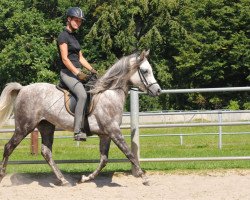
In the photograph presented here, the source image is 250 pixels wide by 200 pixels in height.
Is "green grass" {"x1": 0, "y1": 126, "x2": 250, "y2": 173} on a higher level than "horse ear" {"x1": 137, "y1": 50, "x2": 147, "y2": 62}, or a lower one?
lower

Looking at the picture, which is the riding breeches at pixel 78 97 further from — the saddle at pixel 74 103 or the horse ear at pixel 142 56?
the horse ear at pixel 142 56

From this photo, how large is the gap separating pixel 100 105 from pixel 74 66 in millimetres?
699

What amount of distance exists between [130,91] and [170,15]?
38612 mm

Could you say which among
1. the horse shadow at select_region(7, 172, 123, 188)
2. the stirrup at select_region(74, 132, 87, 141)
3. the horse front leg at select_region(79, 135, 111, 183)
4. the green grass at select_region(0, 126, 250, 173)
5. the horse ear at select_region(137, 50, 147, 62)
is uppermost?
the horse ear at select_region(137, 50, 147, 62)

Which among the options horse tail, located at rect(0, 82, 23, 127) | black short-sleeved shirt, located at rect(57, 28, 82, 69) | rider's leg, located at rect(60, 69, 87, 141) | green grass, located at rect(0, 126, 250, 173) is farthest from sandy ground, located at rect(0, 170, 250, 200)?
black short-sleeved shirt, located at rect(57, 28, 82, 69)

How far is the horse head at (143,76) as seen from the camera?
9641mm

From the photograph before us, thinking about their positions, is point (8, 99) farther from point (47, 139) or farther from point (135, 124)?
point (135, 124)

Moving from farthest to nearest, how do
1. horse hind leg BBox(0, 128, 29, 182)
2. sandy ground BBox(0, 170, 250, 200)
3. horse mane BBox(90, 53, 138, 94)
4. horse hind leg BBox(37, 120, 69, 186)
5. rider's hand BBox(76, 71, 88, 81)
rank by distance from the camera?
horse hind leg BBox(37, 120, 69, 186) < horse hind leg BBox(0, 128, 29, 182) < horse mane BBox(90, 53, 138, 94) < rider's hand BBox(76, 71, 88, 81) < sandy ground BBox(0, 170, 250, 200)

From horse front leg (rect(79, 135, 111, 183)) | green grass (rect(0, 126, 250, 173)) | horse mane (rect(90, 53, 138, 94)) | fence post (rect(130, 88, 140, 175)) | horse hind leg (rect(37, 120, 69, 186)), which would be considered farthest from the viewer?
green grass (rect(0, 126, 250, 173))

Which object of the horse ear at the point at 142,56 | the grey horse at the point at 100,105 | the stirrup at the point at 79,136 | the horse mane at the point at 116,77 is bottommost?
the stirrup at the point at 79,136

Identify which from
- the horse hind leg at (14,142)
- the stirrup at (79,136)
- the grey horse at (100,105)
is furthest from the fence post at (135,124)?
the horse hind leg at (14,142)

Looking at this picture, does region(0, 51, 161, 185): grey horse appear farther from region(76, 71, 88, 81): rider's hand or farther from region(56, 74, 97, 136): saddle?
region(76, 71, 88, 81): rider's hand

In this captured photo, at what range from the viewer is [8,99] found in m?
10.2

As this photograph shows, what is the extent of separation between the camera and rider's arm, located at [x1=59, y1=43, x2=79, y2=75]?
30.9 ft
